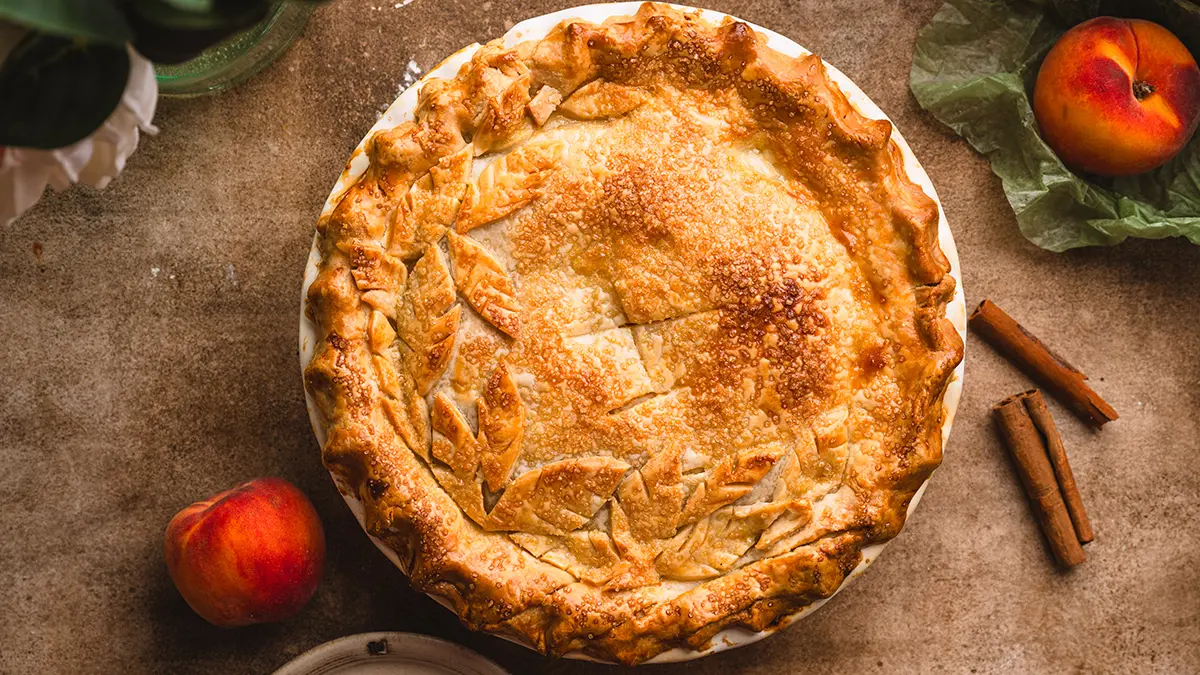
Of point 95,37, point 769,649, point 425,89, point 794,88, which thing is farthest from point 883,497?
point 95,37

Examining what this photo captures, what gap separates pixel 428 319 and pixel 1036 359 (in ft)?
4.09

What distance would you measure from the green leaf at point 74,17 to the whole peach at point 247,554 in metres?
1.03

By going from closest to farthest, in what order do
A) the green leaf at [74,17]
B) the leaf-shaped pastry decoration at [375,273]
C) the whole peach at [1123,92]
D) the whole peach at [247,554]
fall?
the green leaf at [74,17] < the leaf-shaped pastry decoration at [375,273] < the whole peach at [247,554] < the whole peach at [1123,92]

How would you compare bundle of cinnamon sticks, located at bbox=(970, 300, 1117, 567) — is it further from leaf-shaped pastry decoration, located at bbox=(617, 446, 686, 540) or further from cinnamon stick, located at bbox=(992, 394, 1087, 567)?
leaf-shaped pastry decoration, located at bbox=(617, 446, 686, 540)

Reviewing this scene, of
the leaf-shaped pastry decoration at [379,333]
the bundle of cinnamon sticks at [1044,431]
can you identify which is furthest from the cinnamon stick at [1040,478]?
the leaf-shaped pastry decoration at [379,333]

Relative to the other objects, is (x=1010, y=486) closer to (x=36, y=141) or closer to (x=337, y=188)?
(x=337, y=188)

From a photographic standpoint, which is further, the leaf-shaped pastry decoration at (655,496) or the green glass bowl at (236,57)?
the green glass bowl at (236,57)

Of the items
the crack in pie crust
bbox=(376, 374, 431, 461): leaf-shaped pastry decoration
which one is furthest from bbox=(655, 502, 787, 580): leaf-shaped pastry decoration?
bbox=(376, 374, 431, 461): leaf-shaped pastry decoration

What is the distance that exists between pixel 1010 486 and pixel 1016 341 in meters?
0.31

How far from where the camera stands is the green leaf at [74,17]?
93 centimetres

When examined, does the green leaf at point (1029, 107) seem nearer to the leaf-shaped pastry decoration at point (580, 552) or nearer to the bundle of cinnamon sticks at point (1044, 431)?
the bundle of cinnamon sticks at point (1044, 431)

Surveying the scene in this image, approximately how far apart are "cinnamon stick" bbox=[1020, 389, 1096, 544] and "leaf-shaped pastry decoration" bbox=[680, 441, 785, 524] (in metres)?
0.70

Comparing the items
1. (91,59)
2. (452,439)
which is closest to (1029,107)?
(452,439)

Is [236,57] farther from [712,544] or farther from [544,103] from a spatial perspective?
[712,544]
